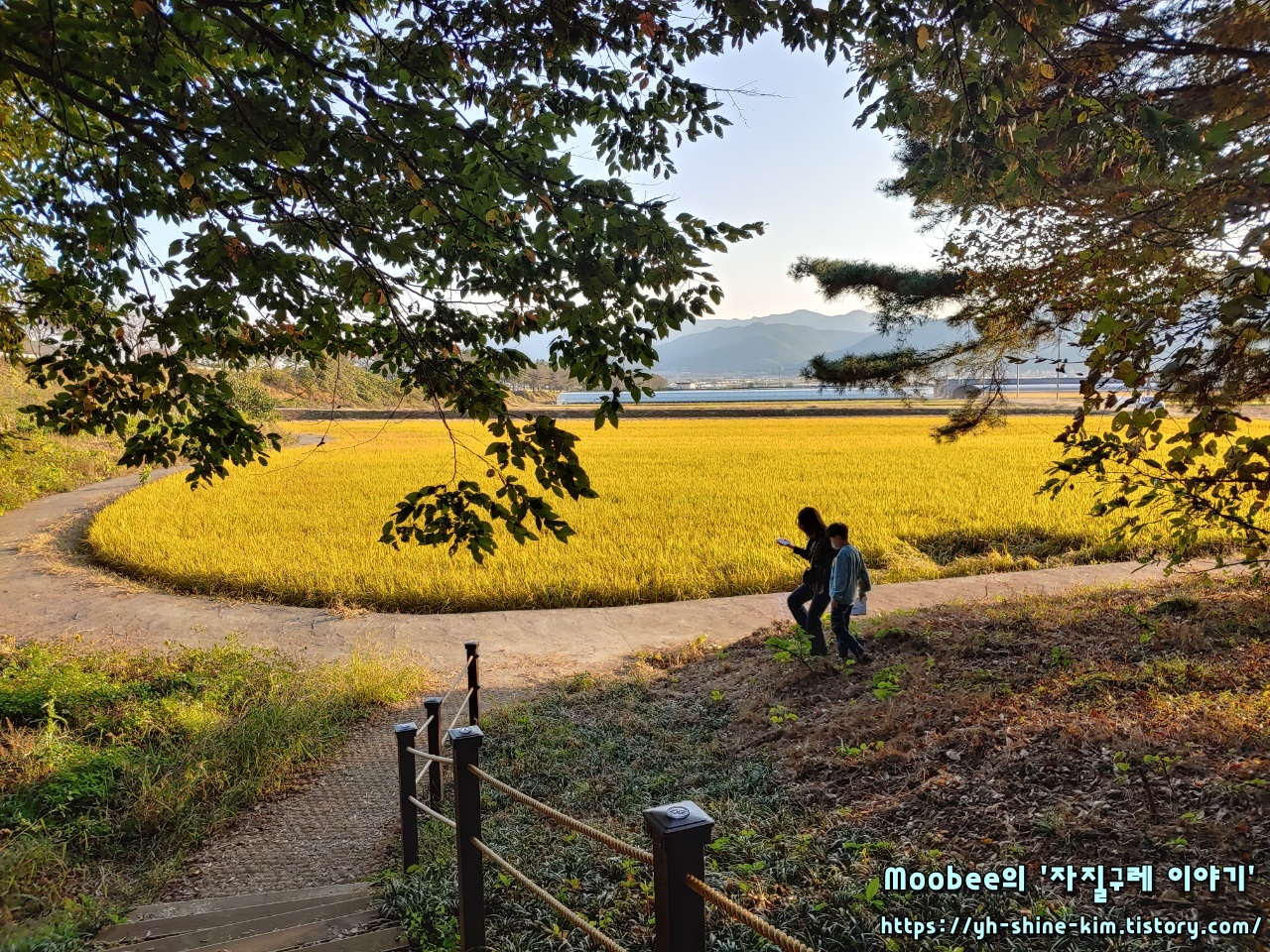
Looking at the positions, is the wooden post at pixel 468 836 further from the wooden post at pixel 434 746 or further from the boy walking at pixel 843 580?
the boy walking at pixel 843 580

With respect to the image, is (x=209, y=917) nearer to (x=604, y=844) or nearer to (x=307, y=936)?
(x=307, y=936)

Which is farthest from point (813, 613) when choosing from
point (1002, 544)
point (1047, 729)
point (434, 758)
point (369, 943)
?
point (1002, 544)

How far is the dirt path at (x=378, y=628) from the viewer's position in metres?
5.40

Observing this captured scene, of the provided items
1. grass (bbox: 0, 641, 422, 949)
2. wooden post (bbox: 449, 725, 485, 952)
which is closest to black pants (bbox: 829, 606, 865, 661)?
wooden post (bbox: 449, 725, 485, 952)

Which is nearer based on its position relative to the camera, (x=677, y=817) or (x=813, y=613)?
(x=677, y=817)

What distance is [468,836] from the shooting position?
2869mm

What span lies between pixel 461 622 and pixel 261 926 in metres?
7.15

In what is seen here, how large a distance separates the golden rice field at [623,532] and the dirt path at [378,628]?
0.75m

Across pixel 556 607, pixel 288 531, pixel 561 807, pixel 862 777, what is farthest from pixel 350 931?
pixel 288 531

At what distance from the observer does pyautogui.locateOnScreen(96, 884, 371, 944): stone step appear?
3.28 meters

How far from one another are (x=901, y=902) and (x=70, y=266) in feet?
18.3

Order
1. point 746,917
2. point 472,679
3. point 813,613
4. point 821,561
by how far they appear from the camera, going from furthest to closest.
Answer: point 813,613
point 821,561
point 472,679
point 746,917

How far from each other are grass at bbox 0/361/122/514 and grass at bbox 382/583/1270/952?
556 cm

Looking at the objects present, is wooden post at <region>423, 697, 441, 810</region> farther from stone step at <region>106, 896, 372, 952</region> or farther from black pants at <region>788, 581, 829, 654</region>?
black pants at <region>788, 581, 829, 654</region>
